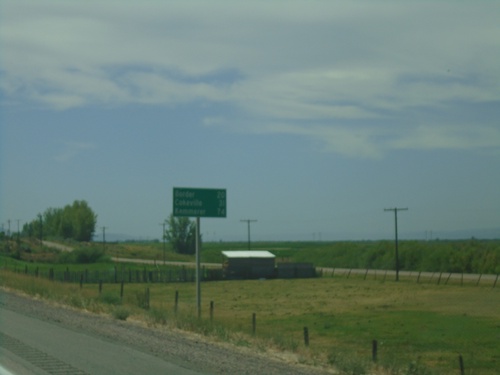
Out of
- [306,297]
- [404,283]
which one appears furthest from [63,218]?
[306,297]

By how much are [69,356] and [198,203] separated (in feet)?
44.3

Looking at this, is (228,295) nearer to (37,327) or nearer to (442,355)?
(442,355)

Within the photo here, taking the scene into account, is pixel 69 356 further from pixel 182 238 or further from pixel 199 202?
pixel 182 238

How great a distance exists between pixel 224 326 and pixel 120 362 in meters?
9.06

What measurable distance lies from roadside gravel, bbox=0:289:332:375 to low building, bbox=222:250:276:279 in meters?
76.1

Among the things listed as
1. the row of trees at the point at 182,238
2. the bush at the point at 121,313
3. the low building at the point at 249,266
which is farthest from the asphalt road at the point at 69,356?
the row of trees at the point at 182,238

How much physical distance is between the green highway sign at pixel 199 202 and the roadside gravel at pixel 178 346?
188 inches

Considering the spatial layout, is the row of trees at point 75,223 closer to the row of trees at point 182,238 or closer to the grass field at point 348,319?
the row of trees at point 182,238

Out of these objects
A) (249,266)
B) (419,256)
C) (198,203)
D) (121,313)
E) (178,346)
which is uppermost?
(198,203)

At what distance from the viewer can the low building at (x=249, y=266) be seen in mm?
104425

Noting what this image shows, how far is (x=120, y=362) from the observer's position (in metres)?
14.9

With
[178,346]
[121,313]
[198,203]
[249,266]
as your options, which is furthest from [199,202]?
[249,266]

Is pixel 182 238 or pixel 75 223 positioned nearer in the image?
pixel 182 238

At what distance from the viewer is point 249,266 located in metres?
106
